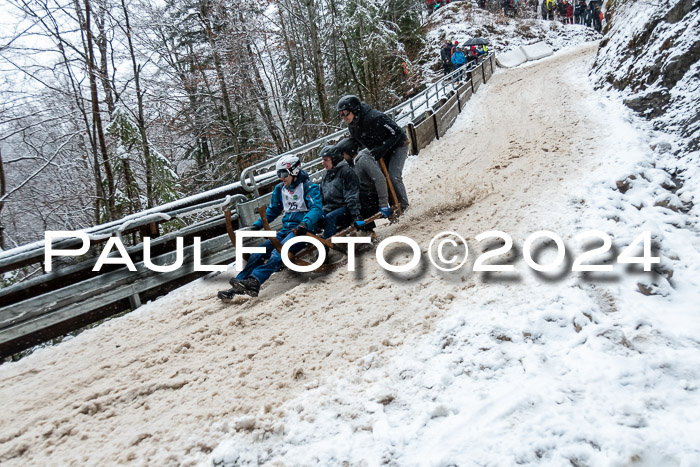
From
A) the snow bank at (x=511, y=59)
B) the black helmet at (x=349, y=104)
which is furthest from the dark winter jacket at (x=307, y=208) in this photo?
the snow bank at (x=511, y=59)

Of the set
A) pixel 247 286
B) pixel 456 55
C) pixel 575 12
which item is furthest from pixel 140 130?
pixel 575 12

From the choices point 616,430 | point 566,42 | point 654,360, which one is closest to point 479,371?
point 616,430

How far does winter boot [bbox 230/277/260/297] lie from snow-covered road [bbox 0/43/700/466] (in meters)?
0.17

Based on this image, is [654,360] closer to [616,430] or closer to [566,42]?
[616,430]

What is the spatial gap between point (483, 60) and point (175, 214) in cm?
2129

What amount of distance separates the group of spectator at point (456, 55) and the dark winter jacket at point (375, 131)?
1749 centimetres

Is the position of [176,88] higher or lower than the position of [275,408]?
higher

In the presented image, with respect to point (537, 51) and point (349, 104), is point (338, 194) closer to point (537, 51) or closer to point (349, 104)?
point (349, 104)

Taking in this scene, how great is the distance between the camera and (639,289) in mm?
3697

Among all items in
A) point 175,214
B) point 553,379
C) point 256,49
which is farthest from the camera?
point 256,49

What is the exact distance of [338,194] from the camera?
598 cm

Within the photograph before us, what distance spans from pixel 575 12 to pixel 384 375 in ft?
122

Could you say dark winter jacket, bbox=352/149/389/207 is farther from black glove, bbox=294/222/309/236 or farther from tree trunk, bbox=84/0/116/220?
tree trunk, bbox=84/0/116/220

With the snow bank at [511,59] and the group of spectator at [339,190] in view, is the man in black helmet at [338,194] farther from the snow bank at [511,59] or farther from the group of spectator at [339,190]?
the snow bank at [511,59]
